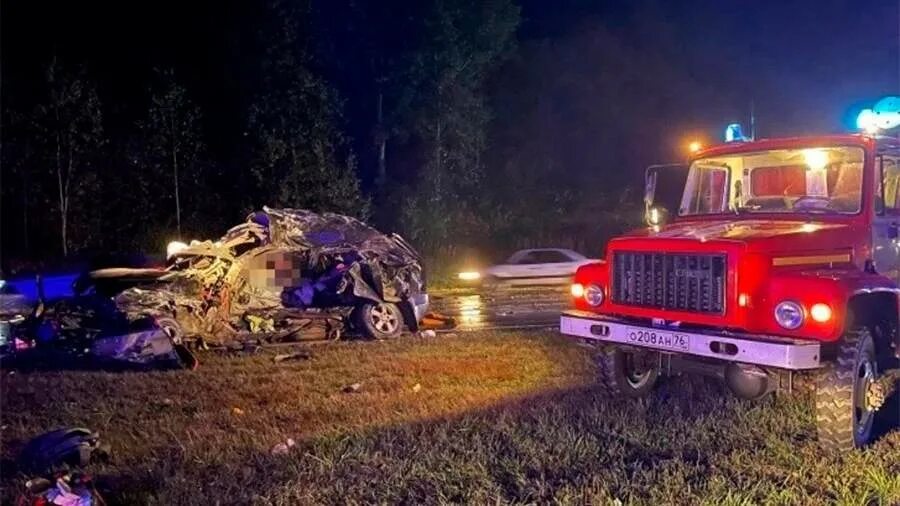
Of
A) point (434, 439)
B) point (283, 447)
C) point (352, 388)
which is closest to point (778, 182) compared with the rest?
point (434, 439)

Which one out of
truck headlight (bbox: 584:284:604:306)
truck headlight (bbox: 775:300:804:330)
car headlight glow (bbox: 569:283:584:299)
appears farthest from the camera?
car headlight glow (bbox: 569:283:584:299)

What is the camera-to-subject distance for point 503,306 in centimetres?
1695

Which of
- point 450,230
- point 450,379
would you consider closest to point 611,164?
point 450,230

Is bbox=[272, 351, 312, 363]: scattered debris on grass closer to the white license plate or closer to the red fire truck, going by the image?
the red fire truck

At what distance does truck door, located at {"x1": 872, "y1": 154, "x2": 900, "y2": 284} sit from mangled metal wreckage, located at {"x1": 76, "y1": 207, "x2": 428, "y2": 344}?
6.71 metres

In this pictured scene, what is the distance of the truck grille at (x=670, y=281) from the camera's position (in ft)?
20.4

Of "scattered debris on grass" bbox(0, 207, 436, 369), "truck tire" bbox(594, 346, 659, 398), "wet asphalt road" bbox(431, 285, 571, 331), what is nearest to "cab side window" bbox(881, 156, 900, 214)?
"truck tire" bbox(594, 346, 659, 398)

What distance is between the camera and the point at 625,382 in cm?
762

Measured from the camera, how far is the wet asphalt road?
1412cm

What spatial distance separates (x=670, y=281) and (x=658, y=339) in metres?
0.47

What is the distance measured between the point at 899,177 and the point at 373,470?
16.5ft

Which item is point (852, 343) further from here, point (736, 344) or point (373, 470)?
point (373, 470)

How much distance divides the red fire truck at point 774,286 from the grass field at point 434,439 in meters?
0.46

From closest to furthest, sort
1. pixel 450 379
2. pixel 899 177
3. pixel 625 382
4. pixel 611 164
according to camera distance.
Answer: pixel 899 177, pixel 625 382, pixel 450 379, pixel 611 164
